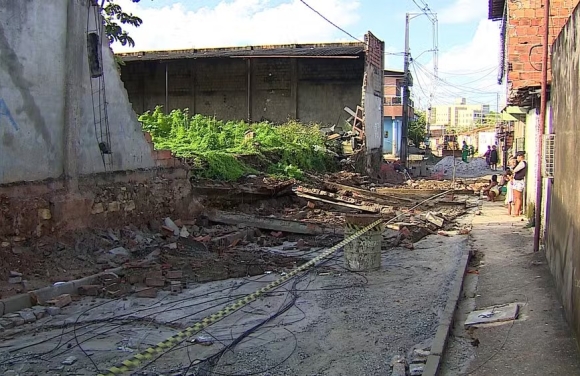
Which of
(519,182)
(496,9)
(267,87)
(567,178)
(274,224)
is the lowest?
(274,224)

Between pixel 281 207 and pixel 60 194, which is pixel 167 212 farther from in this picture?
pixel 281 207

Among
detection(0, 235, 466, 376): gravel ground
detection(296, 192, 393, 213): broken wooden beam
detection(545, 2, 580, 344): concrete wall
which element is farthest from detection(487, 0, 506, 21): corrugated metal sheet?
detection(0, 235, 466, 376): gravel ground

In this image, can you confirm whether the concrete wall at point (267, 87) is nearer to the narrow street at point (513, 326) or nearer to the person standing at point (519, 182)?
the person standing at point (519, 182)

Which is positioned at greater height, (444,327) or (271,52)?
(271,52)

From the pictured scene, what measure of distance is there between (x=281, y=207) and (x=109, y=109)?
667 cm

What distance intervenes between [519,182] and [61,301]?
39.9ft

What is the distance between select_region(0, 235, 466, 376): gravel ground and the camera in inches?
224

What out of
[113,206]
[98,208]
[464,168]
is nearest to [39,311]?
[98,208]

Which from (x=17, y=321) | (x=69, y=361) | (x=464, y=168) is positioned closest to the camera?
(x=69, y=361)

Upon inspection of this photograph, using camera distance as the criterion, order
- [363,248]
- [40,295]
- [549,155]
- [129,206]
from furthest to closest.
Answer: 1. [129,206]
2. [363,248]
3. [549,155]
4. [40,295]

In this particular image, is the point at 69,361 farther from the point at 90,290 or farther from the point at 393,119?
the point at 393,119

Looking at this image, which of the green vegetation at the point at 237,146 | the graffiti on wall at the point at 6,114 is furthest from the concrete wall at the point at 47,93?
the green vegetation at the point at 237,146

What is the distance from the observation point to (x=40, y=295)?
7809 millimetres

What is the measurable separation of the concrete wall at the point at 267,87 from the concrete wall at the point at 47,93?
2025cm
